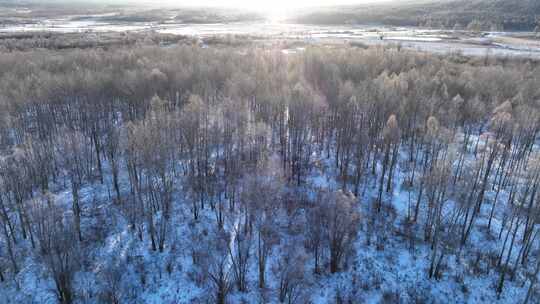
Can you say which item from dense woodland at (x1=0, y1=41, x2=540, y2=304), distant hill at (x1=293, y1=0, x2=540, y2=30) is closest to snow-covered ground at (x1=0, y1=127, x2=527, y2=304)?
dense woodland at (x1=0, y1=41, x2=540, y2=304)

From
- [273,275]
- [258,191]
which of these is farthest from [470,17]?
[273,275]

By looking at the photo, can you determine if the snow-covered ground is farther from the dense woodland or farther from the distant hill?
the distant hill

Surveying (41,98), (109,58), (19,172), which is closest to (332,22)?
(109,58)

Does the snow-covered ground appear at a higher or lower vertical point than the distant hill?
lower

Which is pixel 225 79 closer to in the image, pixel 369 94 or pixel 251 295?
pixel 369 94

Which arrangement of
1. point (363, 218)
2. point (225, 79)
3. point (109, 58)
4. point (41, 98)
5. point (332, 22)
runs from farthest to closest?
point (332, 22) → point (109, 58) → point (225, 79) → point (41, 98) → point (363, 218)

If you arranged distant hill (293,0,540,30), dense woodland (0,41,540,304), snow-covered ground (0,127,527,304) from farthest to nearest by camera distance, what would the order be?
distant hill (293,0,540,30)
dense woodland (0,41,540,304)
snow-covered ground (0,127,527,304)

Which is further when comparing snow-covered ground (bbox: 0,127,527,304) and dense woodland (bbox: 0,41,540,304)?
dense woodland (bbox: 0,41,540,304)

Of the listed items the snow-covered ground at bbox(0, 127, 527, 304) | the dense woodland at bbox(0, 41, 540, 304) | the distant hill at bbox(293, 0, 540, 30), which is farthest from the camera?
the distant hill at bbox(293, 0, 540, 30)

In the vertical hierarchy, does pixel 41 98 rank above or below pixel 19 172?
above
